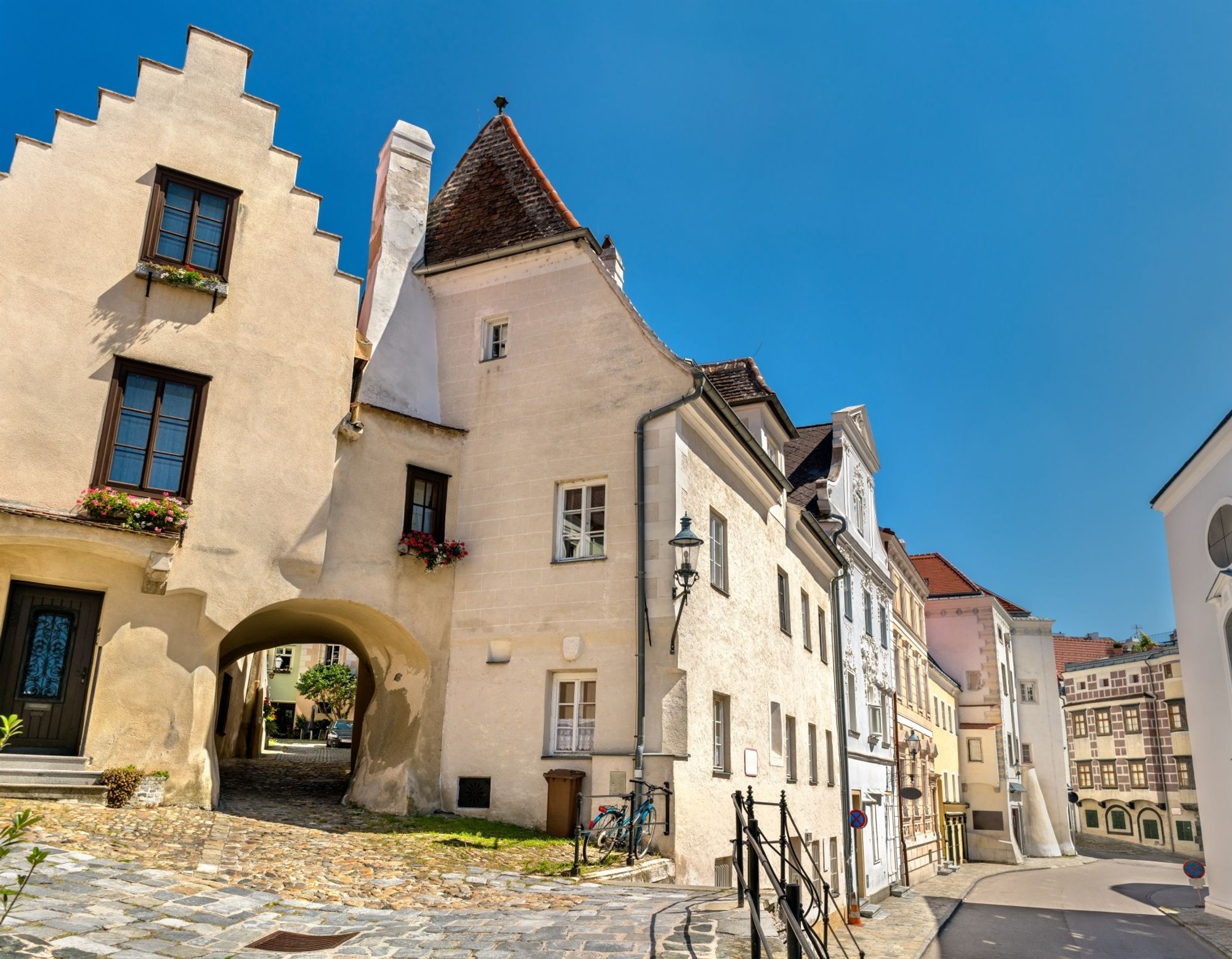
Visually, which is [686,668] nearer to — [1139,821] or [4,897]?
[4,897]

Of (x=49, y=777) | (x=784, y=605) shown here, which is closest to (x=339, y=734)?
(x=784, y=605)

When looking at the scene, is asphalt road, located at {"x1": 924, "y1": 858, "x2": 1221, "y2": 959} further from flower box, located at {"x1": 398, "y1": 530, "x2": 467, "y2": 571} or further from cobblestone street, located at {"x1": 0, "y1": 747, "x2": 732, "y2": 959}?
flower box, located at {"x1": 398, "y1": 530, "x2": 467, "y2": 571}

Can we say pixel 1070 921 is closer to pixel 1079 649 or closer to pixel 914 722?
pixel 914 722

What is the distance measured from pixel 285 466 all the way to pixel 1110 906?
93.6 feet

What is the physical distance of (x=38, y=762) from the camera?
40.4 ft

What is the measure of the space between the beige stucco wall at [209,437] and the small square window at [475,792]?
0.55 m

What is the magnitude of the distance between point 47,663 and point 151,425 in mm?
3458

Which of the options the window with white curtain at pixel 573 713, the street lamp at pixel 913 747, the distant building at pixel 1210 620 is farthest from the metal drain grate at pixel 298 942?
the street lamp at pixel 913 747

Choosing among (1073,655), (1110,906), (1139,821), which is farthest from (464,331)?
(1073,655)

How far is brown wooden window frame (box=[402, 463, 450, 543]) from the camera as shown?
16656 millimetres

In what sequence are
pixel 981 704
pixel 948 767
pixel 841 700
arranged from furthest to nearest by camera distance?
1. pixel 981 704
2. pixel 948 767
3. pixel 841 700

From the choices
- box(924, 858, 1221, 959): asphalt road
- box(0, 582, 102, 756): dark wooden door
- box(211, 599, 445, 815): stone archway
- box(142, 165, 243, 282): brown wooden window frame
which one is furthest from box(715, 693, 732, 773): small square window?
box(142, 165, 243, 282): brown wooden window frame

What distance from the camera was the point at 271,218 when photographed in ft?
51.4

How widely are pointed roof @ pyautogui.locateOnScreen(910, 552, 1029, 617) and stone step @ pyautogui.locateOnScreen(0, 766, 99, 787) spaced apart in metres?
48.0
